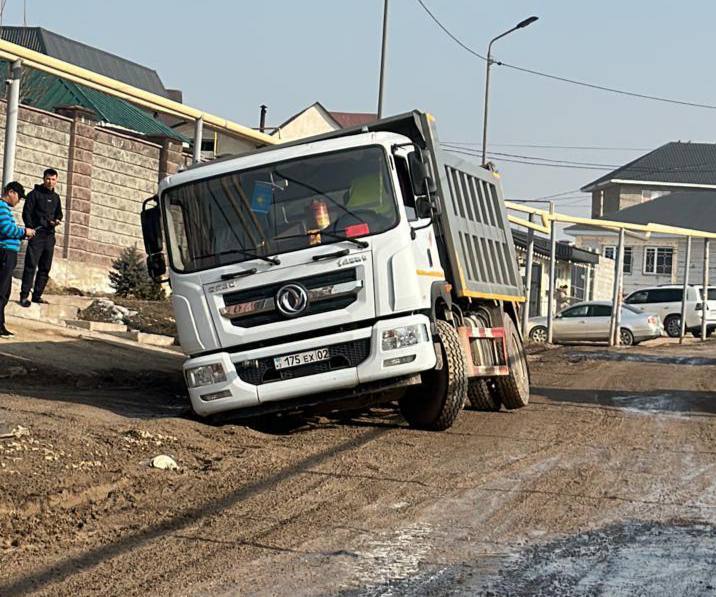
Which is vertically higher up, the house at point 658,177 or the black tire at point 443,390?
the house at point 658,177

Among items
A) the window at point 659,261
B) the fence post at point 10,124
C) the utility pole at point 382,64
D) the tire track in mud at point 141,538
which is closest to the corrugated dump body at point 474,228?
the tire track in mud at point 141,538

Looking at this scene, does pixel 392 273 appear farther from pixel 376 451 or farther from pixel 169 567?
pixel 169 567

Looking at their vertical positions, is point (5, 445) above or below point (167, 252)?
below

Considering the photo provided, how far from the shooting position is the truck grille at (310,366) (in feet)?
34.1

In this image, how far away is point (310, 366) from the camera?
10.5m

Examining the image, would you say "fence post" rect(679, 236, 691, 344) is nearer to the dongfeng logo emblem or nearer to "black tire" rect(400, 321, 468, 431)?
"black tire" rect(400, 321, 468, 431)

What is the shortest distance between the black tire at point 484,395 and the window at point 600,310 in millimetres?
20943

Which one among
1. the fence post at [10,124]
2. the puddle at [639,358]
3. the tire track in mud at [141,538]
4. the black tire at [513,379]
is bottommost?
the tire track in mud at [141,538]

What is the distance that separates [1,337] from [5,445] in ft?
18.7

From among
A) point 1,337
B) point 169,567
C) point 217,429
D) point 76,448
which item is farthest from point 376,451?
point 1,337

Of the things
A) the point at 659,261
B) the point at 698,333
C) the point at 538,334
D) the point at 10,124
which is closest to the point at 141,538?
the point at 10,124

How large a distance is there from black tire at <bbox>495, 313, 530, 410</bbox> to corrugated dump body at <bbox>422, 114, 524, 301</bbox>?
0.44 metres

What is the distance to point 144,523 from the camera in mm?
7090

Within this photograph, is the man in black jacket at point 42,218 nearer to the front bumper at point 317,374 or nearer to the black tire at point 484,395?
the front bumper at point 317,374
